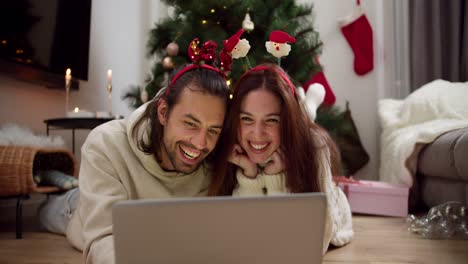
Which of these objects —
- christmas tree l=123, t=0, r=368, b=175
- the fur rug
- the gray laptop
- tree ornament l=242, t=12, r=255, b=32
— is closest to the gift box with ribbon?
christmas tree l=123, t=0, r=368, b=175

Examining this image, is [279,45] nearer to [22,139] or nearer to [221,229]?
[221,229]

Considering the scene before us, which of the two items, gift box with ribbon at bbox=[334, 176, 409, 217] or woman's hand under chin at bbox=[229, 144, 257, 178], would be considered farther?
gift box with ribbon at bbox=[334, 176, 409, 217]

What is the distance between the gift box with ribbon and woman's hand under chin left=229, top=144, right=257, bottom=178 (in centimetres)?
102

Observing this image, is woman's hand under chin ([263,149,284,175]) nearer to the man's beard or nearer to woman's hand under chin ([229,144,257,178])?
woman's hand under chin ([229,144,257,178])

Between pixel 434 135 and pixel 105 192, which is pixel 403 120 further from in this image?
pixel 105 192

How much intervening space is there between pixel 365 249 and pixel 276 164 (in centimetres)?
50

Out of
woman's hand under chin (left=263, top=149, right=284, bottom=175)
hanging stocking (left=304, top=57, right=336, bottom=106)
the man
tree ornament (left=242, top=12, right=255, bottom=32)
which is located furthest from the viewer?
hanging stocking (left=304, top=57, right=336, bottom=106)

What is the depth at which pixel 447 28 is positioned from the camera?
116 inches

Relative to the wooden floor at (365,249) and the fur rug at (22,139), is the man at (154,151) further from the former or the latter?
the fur rug at (22,139)

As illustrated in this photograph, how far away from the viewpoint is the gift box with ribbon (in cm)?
217

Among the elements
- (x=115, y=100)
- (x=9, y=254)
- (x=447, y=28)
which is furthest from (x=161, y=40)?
(x=447, y=28)

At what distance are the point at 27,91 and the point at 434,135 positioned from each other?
2137 millimetres

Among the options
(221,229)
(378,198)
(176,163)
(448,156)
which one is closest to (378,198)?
(378,198)

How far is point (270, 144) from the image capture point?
1204 mm
